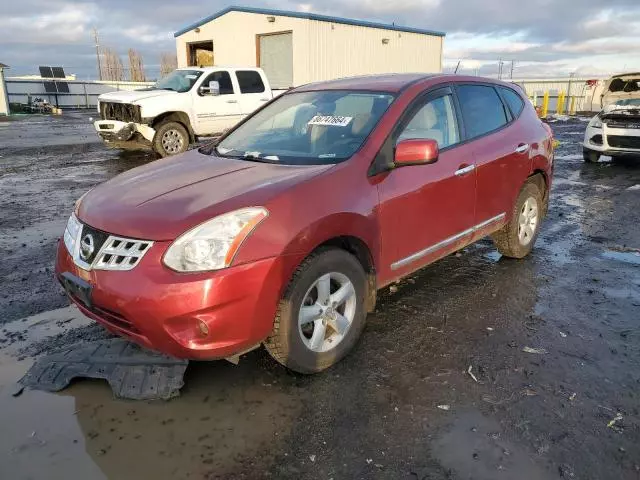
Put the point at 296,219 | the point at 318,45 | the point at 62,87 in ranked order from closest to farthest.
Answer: the point at 296,219, the point at 318,45, the point at 62,87

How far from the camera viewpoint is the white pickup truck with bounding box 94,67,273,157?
11.0 m

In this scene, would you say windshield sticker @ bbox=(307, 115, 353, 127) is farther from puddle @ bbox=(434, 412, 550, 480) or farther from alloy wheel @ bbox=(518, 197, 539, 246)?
alloy wheel @ bbox=(518, 197, 539, 246)

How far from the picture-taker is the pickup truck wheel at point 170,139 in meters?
11.2

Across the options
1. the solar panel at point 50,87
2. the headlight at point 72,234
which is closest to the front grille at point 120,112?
the headlight at point 72,234

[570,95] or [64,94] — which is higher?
[64,94]

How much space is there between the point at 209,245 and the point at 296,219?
0.48 meters

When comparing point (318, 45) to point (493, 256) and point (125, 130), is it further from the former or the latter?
point (493, 256)

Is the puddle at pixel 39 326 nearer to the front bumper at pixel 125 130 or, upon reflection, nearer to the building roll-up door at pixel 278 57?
the front bumper at pixel 125 130

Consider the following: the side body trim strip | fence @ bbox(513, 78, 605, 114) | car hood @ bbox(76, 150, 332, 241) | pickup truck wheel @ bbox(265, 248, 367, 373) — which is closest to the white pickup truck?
car hood @ bbox(76, 150, 332, 241)

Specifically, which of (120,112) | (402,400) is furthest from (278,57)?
(402,400)

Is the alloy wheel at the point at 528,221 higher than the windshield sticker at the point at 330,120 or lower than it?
lower

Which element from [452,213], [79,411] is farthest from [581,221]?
[79,411]

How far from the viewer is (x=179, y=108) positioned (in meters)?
11.5

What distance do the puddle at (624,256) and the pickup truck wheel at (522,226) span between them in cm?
79
